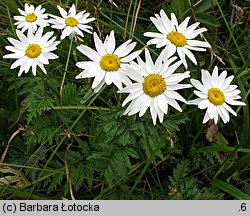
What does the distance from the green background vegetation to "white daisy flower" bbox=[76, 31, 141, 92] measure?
116 millimetres

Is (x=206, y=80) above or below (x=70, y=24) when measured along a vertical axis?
below

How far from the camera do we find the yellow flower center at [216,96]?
4.51 feet

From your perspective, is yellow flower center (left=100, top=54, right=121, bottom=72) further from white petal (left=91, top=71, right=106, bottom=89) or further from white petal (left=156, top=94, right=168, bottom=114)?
white petal (left=156, top=94, right=168, bottom=114)

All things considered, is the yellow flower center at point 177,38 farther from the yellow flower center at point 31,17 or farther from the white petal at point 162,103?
the yellow flower center at point 31,17

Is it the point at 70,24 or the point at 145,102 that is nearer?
the point at 145,102

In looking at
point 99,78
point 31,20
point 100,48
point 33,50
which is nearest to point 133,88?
point 99,78

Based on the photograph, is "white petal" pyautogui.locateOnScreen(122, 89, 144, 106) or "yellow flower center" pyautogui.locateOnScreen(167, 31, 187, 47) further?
"yellow flower center" pyautogui.locateOnScreen(167, 31, 187, 47)

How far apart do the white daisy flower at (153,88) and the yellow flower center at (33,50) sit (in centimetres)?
39

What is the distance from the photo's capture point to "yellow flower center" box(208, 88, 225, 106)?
4.51 feet

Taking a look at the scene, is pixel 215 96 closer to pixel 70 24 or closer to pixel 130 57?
pixel 130 57

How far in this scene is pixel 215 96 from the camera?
139cm

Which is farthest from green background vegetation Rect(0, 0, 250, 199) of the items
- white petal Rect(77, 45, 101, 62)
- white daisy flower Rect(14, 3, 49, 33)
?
white petal Rect(77, 45, 101, 62)

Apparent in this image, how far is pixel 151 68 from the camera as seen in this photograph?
4.38 ft

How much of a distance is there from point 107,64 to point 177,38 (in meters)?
0.27
